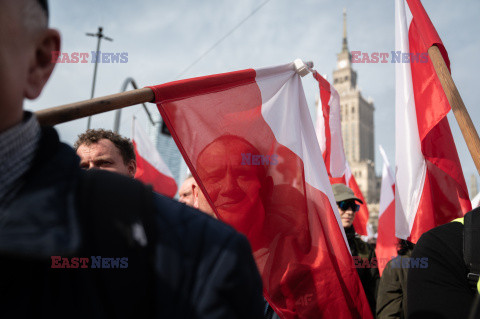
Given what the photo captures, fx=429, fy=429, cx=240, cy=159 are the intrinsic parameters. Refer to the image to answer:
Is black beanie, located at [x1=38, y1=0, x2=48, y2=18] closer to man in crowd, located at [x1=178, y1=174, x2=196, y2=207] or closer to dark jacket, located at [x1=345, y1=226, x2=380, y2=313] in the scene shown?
man in crowd, located at [x1=178, y1=174, x2=196, y2=207]

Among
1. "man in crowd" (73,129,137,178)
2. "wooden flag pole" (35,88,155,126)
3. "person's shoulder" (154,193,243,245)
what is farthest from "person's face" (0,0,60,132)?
"man in crowd" (73,129,137,178)

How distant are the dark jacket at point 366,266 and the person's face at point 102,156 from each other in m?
2.27

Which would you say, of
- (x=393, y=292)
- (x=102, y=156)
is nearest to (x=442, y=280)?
(x=393, y=292)

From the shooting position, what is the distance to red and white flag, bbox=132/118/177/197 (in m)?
6.41

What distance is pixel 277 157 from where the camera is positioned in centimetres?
287

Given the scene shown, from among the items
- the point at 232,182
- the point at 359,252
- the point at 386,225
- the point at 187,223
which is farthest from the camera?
the point at 386,225

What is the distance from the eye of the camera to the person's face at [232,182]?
8.43 ft

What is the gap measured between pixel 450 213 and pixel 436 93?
36.2 inches

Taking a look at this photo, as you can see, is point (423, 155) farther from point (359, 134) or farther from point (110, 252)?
point (359, 134)

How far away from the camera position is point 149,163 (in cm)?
652

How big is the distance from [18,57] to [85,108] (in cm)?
78

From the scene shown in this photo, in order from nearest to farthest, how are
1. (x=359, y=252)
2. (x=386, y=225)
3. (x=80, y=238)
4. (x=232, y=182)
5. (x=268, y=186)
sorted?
1. (x=80, y=238)
2. (x=232, y=182)
3. (x=268, y=186)
4. (x=359, y=252)
5. (x=386, y=225)

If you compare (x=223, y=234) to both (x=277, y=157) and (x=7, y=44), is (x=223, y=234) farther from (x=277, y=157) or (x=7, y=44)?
(x=277, y=157)

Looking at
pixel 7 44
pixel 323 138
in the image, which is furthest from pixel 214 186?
pixel 323 138
